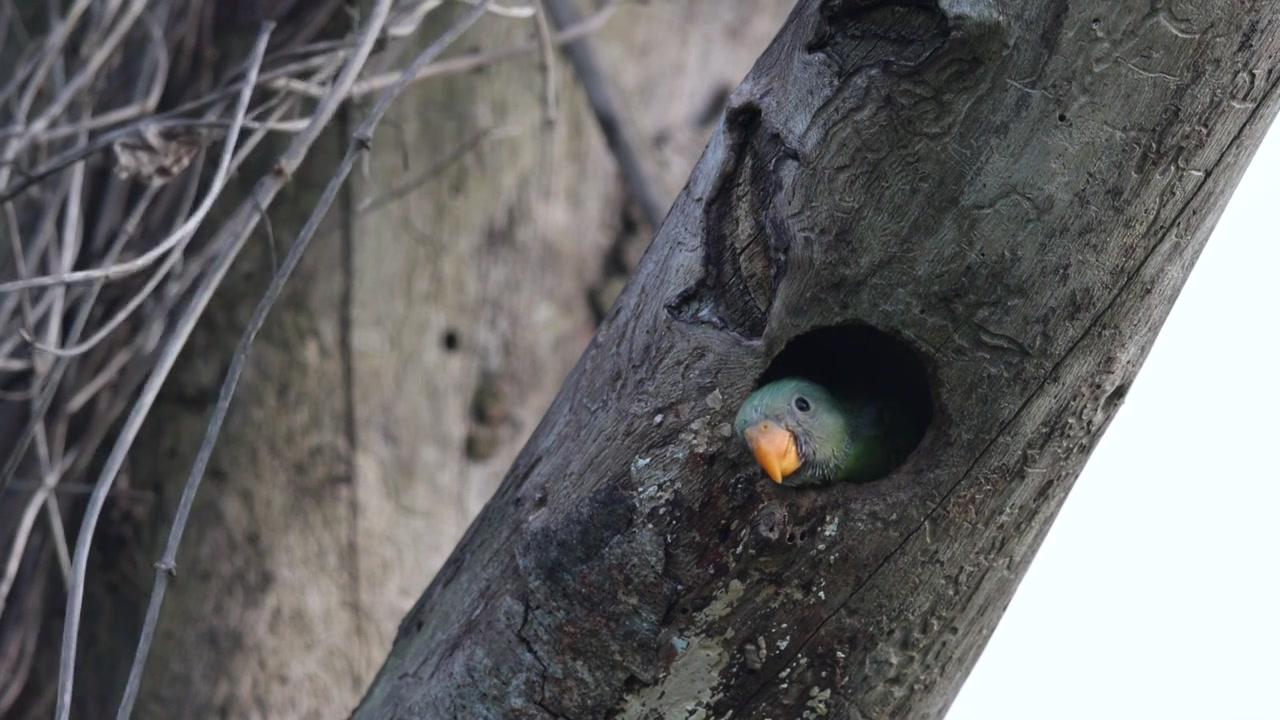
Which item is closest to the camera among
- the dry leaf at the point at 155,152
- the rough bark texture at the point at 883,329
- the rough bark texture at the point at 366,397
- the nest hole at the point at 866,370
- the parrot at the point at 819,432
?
the rough bark texture at the point at 883,329

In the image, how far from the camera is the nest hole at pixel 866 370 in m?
1.64

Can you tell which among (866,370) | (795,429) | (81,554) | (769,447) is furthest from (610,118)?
(81,554)

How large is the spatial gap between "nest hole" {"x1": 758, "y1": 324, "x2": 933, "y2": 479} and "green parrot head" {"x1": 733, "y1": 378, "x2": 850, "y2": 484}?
46 millimetres

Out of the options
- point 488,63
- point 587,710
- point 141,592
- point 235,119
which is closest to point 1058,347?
point 587,710

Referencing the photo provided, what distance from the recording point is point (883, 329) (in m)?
1.48

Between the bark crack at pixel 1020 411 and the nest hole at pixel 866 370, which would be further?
the nest hole at pixel 866 370

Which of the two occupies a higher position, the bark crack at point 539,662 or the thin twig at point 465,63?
the thin twig at point 465,63

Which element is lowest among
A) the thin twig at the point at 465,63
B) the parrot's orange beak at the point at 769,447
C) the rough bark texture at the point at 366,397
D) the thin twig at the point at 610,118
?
the rough bark texture at the point at 366,397

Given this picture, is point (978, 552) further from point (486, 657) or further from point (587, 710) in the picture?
point (486, 657)

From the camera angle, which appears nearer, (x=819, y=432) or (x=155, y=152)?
(x=819, y=432)

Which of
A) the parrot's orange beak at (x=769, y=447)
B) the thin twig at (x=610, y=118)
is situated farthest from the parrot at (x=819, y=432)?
the thin twig at (x=610, y=118)

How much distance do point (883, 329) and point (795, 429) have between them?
8.5 inches

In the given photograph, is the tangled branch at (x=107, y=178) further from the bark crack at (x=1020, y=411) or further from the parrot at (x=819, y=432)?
the bark crack at (x=1020, y=411)

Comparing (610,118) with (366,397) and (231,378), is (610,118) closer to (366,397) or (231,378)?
(366,397)
